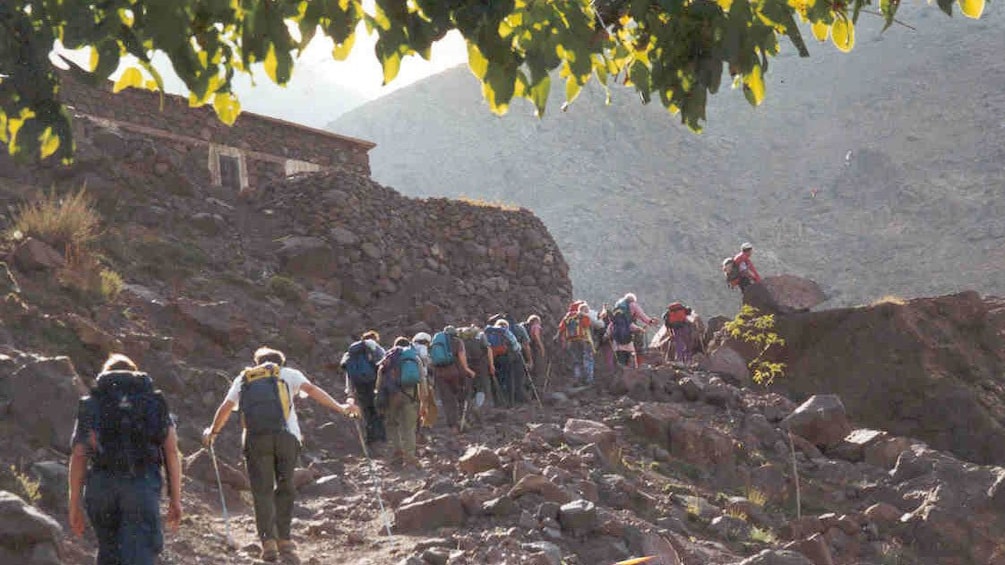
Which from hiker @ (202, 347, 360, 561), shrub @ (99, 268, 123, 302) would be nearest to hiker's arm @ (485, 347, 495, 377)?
shrub @ (99, 268, 123, 302)

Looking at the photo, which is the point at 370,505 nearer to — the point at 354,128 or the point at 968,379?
the point at 968,379

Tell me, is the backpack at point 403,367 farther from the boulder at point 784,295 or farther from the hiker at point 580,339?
the boulder at point 784,295

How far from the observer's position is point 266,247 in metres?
21.3

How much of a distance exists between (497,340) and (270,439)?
28.1 feet

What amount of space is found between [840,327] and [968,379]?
205 cm

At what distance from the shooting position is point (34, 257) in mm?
15273

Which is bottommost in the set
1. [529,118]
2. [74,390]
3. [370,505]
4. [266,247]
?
[370,505]

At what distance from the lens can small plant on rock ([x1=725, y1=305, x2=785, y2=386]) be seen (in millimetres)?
18031

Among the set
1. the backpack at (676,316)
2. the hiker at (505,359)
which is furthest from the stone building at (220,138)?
the hiker at (505,359)

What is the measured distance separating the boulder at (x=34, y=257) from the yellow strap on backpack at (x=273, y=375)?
8425 millimetres

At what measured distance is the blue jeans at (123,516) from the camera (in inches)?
224

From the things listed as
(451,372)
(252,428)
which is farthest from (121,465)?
(451,372)

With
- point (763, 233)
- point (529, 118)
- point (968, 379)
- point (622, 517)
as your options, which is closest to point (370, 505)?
point (622, 517)

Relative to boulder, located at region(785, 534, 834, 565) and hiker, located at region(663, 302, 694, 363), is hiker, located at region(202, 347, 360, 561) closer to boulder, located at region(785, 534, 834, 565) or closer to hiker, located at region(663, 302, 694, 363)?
boulder, located at region(785, 534, 834, 565)
